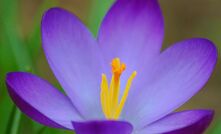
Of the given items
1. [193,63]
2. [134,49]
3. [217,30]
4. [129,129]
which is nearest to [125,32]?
[134,49]

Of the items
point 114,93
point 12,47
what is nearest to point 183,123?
point 114,93

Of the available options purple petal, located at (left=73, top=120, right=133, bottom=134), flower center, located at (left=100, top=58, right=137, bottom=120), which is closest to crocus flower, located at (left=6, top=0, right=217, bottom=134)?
flower center, located at (left=100, top=58, right=137, bottom=120)

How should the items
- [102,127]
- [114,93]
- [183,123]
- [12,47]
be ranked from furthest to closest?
[12,47]
[114,93]
[183,123]
[102,127]

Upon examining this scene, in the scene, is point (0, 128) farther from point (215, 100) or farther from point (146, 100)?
point (215, 100)

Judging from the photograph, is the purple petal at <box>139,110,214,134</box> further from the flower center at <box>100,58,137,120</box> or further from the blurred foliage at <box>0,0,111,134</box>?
the blurred foliage at <box>0,0,111,134</box>

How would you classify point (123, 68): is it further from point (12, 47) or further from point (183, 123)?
point (12, 47)

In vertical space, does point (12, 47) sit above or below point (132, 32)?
below
